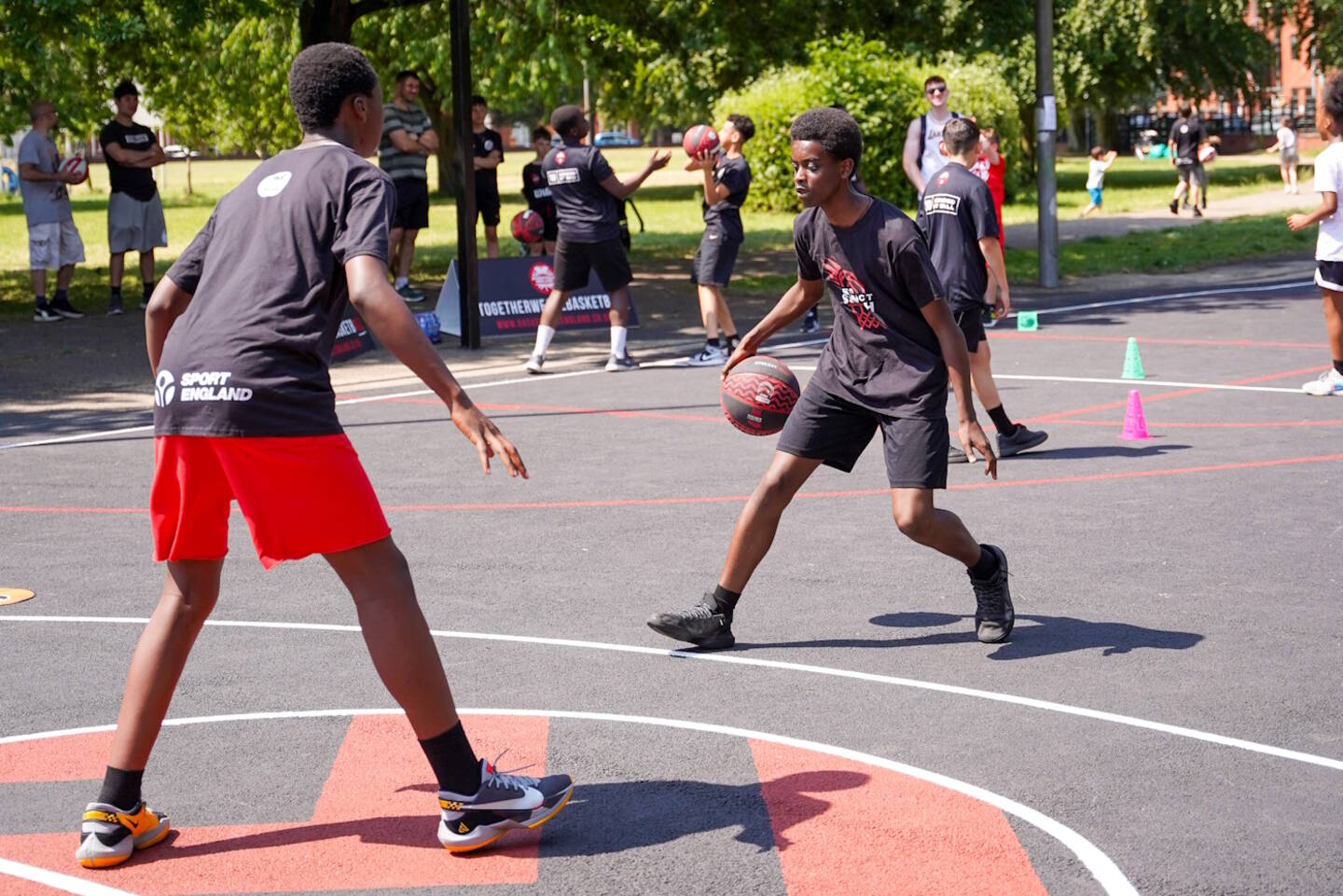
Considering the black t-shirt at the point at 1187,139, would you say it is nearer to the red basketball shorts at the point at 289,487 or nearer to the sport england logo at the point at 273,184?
the sport england logo at the point at 273,184

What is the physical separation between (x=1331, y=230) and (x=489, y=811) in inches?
362

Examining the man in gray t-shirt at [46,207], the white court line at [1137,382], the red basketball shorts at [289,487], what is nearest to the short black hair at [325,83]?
the red basketball shorts at [289,487]

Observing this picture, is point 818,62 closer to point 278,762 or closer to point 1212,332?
point 1212,332

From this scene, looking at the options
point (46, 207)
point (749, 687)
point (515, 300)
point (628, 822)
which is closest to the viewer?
point (628, 822)

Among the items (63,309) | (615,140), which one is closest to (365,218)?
(63,309)

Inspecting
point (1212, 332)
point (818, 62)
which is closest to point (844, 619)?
point (1212, 332)

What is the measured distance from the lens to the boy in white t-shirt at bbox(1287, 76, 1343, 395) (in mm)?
11211

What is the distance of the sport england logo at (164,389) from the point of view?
4.29 metres

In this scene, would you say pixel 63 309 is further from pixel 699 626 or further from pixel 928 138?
pixel 699 626

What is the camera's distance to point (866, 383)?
6215mm

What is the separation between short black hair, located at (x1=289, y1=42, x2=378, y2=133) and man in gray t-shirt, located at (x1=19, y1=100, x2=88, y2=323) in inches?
564

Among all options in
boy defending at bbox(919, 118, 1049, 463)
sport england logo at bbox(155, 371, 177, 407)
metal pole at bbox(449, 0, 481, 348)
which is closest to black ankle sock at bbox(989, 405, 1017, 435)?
boy defending at bbox(919, 118, 1049, 463)

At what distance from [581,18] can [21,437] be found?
15.3 metres

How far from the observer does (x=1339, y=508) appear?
855 cm
